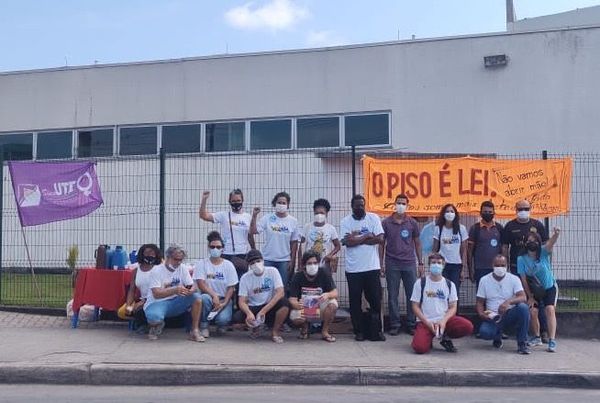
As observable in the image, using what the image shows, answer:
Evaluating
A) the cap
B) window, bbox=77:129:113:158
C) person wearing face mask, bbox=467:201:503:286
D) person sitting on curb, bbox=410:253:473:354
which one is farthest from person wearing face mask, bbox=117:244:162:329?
window, bbox=77:129:113:158

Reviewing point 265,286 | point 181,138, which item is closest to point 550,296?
point 265,286

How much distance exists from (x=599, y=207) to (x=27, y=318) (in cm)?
928

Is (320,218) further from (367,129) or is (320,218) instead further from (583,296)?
(367,129)

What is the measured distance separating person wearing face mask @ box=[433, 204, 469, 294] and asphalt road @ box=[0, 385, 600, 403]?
2.49m

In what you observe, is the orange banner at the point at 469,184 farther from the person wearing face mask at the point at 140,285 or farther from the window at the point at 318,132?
the window at the point at 318,132

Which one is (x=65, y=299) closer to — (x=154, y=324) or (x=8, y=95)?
(x=154, y=324)

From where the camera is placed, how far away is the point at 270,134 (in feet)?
55.9

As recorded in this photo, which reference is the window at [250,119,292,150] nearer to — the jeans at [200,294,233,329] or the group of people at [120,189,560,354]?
the group of people at [120,189,560,354]

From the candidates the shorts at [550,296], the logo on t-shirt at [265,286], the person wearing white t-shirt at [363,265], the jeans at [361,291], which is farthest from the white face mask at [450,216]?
the logo on t-shirt at [265,286]

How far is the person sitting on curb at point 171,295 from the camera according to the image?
9.59 m

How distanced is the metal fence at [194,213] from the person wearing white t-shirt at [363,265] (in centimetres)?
82

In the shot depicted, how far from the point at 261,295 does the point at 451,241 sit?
2.80m

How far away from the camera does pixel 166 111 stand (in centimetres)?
1752

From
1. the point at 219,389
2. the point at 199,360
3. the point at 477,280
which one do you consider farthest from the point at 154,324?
the point at 477,280
